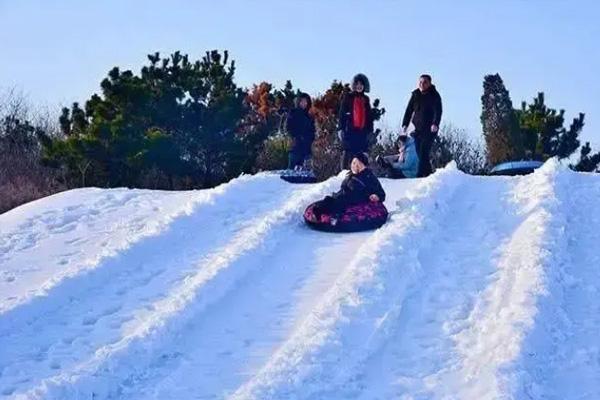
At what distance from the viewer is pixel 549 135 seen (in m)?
25.5

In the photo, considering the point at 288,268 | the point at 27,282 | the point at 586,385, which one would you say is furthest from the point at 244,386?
the point at 27,282

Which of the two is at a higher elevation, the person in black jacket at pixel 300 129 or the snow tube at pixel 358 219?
the person in black jacket at pixel 300 129

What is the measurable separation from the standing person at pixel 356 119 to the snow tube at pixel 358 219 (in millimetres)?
3265

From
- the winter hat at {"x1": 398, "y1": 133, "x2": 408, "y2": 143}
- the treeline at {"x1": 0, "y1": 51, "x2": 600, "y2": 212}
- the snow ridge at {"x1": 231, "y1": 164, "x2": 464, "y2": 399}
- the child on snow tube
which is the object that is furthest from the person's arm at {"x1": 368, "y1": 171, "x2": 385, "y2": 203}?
the treeline at {"x1": 0, "y1": 51, "x2": 600, "y2": 212}

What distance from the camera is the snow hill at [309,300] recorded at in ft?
19.5

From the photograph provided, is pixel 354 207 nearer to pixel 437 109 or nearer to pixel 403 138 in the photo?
pixel 437 109

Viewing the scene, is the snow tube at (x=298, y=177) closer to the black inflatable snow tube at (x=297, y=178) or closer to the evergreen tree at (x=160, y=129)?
the black inflatable snow tube at (x=297, y=178)

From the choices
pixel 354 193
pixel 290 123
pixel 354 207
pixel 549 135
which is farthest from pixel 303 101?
pixel 549 135

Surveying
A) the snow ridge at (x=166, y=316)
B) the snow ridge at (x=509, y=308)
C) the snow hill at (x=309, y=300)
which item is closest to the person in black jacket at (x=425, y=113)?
the snow hill at (x=309, y=300)

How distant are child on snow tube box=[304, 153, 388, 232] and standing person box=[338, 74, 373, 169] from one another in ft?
8.65

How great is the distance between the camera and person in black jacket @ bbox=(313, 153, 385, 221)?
31.8 feet

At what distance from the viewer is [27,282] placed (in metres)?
8.37

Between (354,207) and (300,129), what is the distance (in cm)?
474

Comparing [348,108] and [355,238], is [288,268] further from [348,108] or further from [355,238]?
[348,108]
